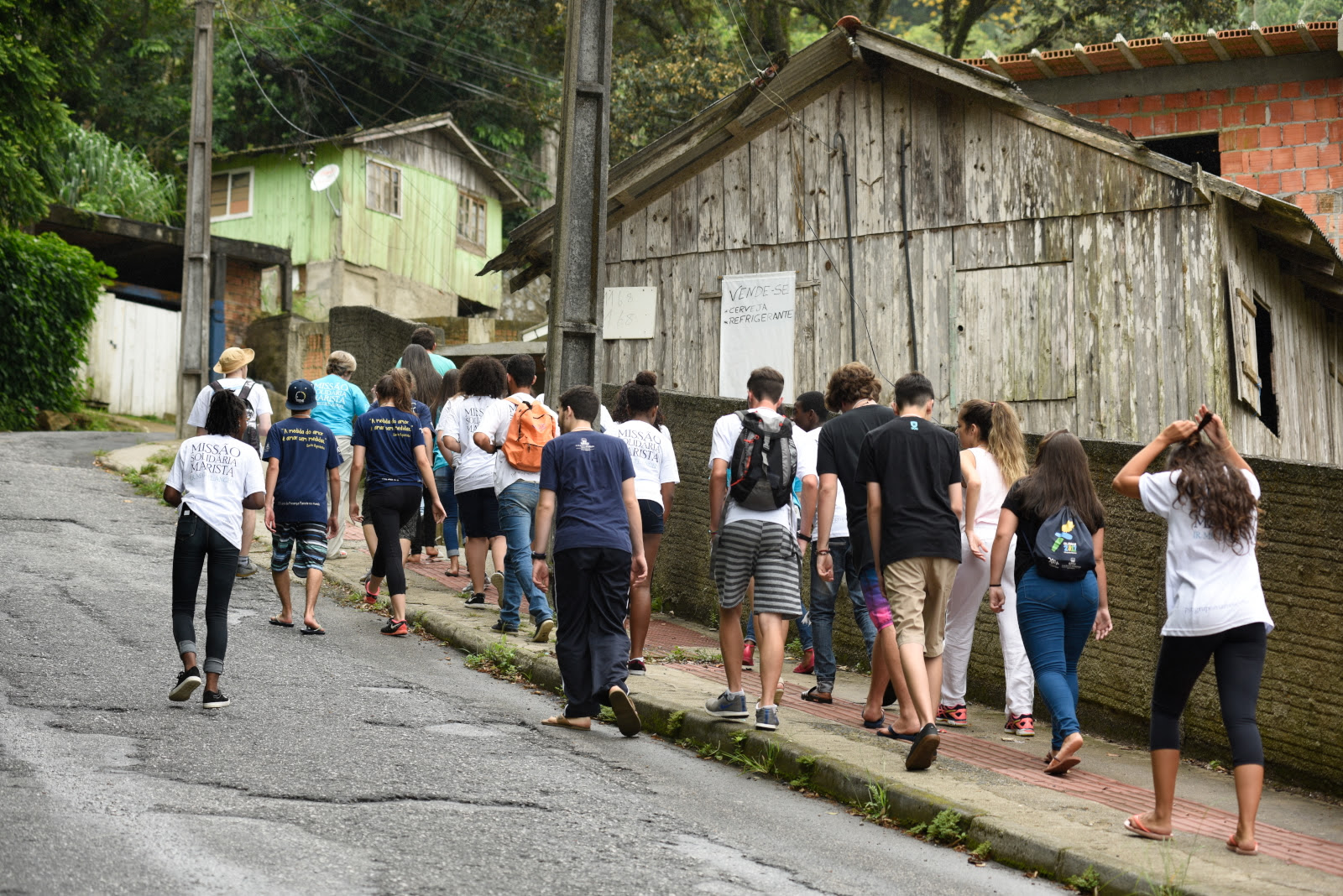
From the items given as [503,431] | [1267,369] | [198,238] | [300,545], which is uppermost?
[198,238]

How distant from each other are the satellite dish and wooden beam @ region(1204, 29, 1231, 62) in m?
22.0

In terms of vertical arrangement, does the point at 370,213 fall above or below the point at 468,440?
above

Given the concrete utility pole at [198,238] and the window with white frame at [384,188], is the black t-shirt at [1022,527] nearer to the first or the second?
the concrete utility pole at [198,238]

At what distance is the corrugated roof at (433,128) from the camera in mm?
32594

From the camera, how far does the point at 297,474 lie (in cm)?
917

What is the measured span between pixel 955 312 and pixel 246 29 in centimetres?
3040

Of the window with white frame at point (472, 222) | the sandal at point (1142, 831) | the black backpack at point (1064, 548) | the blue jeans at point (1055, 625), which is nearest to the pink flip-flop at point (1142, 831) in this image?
the sandal at point (1142, 831)

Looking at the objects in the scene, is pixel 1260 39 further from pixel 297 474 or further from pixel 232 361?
pixel 297 474

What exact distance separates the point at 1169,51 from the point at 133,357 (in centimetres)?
2136

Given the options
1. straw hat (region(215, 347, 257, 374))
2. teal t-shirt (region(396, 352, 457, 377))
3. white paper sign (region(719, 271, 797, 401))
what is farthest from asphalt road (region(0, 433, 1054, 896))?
white paper sign (region(719, 271, 797, 401))

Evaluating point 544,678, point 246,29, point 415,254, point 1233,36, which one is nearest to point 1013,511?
point 544,678

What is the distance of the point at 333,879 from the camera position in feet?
14.4

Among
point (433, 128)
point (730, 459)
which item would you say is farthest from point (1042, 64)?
point (433, 128)

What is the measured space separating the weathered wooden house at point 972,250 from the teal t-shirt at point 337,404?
4.17 metres
